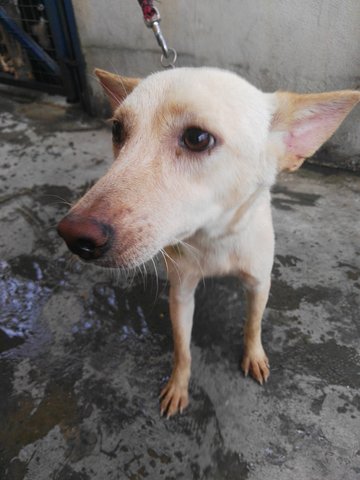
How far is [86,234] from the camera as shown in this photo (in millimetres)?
1146

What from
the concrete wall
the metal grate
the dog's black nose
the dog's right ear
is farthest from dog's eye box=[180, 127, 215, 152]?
the metal grate

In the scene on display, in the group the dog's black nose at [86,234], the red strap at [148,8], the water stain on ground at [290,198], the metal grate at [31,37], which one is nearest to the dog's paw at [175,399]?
the dog's black nose at [86,234]

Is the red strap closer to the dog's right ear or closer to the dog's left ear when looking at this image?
the dog's right ear

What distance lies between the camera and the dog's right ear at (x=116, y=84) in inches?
74.2

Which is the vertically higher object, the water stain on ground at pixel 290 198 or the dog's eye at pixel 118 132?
the dog's eye at pixel 118 132

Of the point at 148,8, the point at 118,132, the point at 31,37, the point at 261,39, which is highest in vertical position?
the point at 148,8

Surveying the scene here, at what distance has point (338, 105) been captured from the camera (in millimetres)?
1534

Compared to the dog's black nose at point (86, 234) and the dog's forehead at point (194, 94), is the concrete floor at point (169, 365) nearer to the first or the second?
the dog's black nose at point (86, 234)

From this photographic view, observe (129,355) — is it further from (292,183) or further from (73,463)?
(292,183)

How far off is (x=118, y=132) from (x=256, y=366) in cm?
153

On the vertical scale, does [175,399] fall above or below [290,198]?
below

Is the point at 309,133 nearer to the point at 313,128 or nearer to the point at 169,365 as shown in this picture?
the point at 313,128

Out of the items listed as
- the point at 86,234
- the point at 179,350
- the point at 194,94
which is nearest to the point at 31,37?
the point at 194,94

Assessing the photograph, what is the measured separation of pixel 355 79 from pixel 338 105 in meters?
2.17
